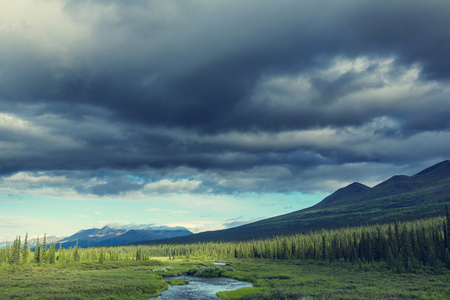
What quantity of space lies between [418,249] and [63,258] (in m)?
187

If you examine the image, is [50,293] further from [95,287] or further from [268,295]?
[268,295]

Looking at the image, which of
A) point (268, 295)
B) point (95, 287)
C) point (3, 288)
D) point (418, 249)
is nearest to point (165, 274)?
point (95, 287)

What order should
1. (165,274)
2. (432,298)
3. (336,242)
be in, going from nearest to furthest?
1. (432,298)
2. (165,274)
3. (336,242)

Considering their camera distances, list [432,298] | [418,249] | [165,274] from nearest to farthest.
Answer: [432,298] < [165,274] < [418,249]

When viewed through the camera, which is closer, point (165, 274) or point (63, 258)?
point (165, 274)

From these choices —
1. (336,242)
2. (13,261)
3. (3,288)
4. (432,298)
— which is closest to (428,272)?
(432,298)

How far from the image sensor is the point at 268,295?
6488cm

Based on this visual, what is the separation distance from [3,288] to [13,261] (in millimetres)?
98926

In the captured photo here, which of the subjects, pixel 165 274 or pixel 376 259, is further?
pixel 376 259

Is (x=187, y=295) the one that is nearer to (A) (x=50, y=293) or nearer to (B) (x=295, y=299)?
(B) (x=295, y=299)

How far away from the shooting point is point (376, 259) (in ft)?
496

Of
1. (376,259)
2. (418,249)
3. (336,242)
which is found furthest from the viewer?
(336,242)

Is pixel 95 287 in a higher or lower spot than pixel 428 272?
higher

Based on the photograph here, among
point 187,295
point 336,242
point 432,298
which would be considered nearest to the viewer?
point 432,298
